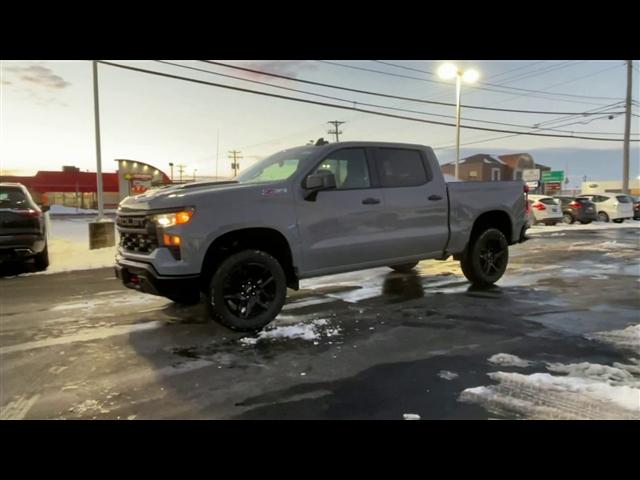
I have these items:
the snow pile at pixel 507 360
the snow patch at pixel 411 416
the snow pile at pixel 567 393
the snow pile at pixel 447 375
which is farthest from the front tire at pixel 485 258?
the snow patch at pixel 411 416

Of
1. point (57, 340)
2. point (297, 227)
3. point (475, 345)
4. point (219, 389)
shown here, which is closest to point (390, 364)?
point (475, 345)

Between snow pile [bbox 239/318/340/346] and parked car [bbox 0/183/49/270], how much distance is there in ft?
20.0

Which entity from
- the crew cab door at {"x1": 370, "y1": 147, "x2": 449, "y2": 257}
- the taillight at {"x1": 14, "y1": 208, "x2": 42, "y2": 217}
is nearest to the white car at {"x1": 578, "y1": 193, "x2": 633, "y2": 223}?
the crew cab door at {"x1": 370, "y1": 147, "x2": 449, "y2": 257}

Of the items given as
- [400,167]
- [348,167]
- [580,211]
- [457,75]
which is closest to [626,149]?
[580,211]

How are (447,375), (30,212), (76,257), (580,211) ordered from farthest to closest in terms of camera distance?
(580,211) < (76,257) < (30,212) < (447,375)

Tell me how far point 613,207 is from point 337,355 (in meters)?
25.7

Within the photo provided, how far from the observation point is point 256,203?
195 inches

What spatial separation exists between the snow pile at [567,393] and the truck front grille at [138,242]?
126 inches

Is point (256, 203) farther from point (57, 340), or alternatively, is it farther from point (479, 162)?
point (479, 162)

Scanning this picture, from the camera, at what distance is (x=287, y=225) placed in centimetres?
514

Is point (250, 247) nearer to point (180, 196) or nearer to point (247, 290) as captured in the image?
point (247, 290)

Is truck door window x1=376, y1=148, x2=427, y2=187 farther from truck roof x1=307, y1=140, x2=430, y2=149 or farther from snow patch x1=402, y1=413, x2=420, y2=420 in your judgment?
snow patch x1=402, y1=413, x2=420, y2=420

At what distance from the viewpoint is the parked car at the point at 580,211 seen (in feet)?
78.4

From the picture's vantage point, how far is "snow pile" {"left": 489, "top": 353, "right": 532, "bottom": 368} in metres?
4.03
